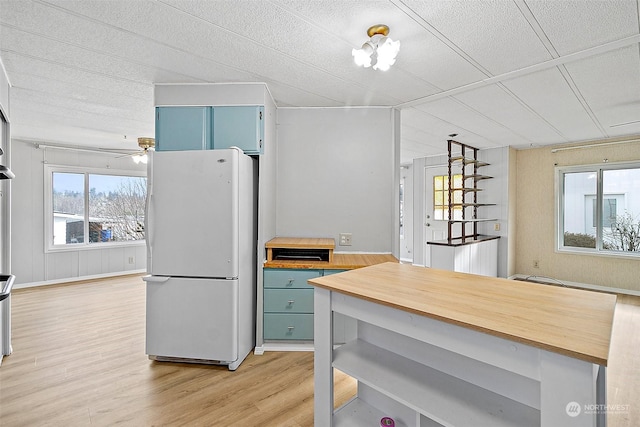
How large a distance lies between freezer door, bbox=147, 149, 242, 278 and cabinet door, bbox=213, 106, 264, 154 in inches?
11.7

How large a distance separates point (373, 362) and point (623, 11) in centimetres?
237

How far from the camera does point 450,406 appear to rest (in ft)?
3.70

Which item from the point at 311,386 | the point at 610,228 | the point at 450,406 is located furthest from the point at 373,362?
the point at 610,228

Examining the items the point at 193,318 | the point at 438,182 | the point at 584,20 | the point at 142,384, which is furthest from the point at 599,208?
the point at 142,384

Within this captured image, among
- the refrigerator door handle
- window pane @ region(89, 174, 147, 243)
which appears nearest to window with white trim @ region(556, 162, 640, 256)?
the refrigerator door handle

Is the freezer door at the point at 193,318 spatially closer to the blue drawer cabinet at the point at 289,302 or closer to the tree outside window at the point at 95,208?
the blue drawer cabinet at the point at 289,302

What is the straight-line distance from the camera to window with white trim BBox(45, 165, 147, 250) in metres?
5.00

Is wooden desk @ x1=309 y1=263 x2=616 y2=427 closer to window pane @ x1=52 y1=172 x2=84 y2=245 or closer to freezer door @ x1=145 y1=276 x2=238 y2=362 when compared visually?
freezer door @ x1=145 y1=276 x2=238 y2=362

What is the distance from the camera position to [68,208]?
16.9ft

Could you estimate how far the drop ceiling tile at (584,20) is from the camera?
1613 mm

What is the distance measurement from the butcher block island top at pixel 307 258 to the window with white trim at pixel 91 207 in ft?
14.5

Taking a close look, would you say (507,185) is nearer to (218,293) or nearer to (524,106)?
(524,106)

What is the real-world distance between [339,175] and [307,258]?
98cm

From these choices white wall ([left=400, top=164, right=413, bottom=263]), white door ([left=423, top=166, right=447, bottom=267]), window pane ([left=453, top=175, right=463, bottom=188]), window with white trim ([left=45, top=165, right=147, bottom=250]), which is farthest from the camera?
white wall ([left=400, top=164, right=413, bottom=263])
